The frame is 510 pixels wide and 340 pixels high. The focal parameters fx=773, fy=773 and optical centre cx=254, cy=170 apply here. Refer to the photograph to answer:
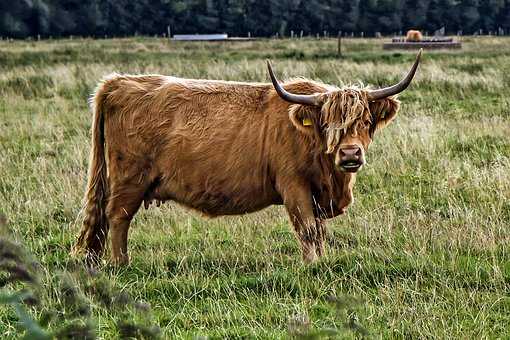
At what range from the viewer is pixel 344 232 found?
226 inches

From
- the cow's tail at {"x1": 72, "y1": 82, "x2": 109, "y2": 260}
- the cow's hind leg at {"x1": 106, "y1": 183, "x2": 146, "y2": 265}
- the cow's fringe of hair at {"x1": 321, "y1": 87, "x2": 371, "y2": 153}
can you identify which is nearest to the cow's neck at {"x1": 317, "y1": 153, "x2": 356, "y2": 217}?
the cow's fringe of hair at {"x1": 321, "y1": 87, "x2": 371, "y2": 153}

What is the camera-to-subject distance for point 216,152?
514 centimetres

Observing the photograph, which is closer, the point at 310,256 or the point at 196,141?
the point at 310,256

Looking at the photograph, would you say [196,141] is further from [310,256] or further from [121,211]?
[310,256]

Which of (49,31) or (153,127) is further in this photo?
(49,31)

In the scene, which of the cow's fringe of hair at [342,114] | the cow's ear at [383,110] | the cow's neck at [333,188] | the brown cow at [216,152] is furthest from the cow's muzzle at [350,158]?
the cow's ear at [383,110]

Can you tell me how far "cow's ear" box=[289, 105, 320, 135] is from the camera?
493cm

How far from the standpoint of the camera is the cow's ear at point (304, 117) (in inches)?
194

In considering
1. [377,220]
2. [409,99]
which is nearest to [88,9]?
[409,99]

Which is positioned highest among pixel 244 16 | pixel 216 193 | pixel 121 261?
pixel 216 193

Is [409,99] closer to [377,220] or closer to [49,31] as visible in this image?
[377,220]

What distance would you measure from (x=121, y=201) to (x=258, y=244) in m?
1.01

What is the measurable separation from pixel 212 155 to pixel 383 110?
1.17 meters

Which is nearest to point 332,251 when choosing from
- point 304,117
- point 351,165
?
point 351,165
